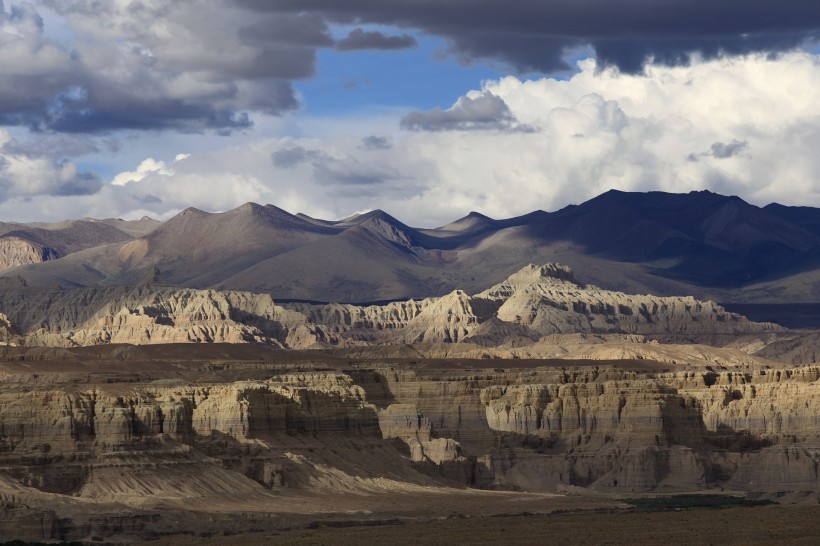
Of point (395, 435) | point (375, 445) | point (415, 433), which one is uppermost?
point (415, 433)

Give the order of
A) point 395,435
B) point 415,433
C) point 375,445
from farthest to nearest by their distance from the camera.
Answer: point 415,433 < point 395,435 < point 375,445

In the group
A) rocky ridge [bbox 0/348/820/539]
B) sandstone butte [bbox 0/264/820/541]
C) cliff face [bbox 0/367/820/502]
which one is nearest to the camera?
sandstone butte [bbox 0/264/820/541]

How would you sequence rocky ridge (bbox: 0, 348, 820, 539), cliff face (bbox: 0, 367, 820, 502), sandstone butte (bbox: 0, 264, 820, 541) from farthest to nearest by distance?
cliff face (bbox: 0, 367, 820, 502), rocky ridge (bbox: 0, 348, 820, 539), sandstone butte (bbox: 0, 264, 820, 541)

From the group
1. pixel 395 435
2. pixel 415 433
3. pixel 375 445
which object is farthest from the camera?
pixel 415 433

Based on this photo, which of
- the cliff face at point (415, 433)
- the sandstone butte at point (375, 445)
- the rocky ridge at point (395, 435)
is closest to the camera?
the sandstone butte at point (375, 445)

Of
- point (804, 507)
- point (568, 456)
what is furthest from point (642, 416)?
point (804, 507)

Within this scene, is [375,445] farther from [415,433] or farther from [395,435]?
[415,433]

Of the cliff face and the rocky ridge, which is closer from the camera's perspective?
the rocky ridge

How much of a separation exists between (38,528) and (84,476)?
31.1ft

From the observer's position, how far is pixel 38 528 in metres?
92.1

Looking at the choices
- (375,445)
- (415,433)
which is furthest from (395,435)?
(375,445)

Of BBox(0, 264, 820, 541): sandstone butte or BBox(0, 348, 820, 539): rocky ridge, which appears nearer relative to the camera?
BBox(0, 264, 820, 541): sandstone butte

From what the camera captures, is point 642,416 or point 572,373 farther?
point 572,373

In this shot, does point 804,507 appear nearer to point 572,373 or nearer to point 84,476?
point 84,476
